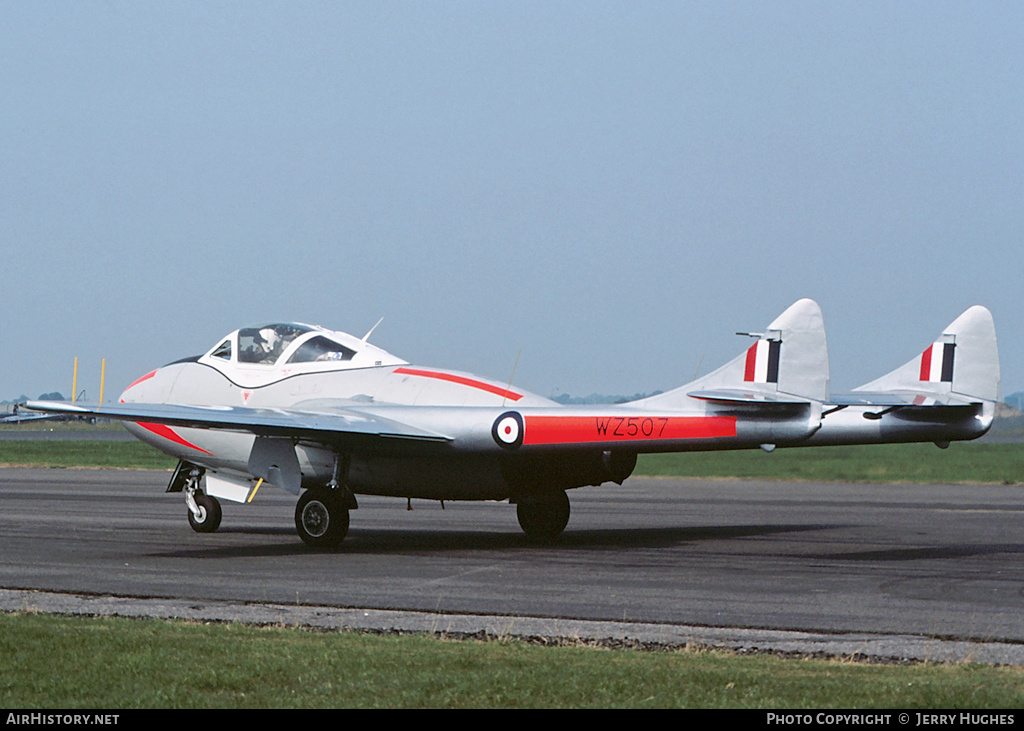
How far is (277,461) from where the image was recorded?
17.1 metres

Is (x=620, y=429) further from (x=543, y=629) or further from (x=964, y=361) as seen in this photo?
(x=543, y=629)

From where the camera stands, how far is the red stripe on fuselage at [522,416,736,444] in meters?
14.9

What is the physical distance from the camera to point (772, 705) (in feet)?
22.2

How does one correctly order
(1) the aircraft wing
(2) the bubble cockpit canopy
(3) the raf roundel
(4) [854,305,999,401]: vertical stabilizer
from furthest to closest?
(2) the bubble cockpit canopy
(4) [854,305,999,401]: vertical stabilizer
(3) the raf roundel
(1) the aircraft wing

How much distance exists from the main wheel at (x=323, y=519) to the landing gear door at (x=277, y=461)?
0.29 m

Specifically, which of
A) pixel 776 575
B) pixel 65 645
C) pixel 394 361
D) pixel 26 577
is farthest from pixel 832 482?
pixel 65 645

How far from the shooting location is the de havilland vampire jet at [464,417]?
15062 millimetres

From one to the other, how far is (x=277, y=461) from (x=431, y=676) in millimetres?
9916

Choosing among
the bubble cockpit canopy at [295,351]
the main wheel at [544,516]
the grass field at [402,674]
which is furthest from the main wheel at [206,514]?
the grass field at [402,674]

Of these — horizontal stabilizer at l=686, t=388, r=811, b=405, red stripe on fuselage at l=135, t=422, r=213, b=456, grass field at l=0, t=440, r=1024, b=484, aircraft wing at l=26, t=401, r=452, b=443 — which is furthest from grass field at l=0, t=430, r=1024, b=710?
grass field at l=0, t=440, r=1024, b=484

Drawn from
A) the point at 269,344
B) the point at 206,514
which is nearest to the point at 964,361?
the point at 269,344

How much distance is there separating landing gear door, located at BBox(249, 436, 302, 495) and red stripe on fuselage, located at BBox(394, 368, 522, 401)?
7.12 ft

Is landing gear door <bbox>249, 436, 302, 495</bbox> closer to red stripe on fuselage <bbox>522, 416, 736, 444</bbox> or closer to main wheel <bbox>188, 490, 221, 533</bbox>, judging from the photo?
main wheel <bbox>188, 490, 221, 533</bbox>

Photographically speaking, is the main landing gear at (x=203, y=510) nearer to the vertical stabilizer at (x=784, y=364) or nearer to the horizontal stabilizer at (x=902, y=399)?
the vertical stabilizer at (x=784, y=364)
